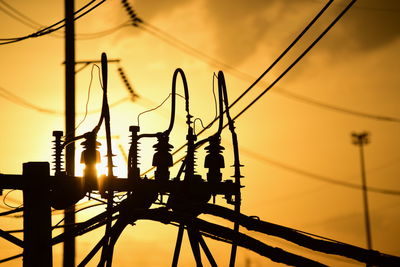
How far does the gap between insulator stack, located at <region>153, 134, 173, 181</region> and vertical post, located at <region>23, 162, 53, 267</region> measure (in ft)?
4.17

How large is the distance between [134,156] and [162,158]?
0.34m

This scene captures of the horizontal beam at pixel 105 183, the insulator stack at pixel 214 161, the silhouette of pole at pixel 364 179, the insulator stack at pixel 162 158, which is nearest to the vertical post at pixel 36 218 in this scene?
the horizontal beam at pixel 105 183

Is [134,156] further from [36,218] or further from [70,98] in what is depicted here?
[70,98]

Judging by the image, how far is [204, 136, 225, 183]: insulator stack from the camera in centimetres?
601

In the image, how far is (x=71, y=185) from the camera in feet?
18.1

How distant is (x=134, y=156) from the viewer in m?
5.73

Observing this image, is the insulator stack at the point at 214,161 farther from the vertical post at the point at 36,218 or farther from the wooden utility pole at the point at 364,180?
the wooden utility pole at the point at 364,180

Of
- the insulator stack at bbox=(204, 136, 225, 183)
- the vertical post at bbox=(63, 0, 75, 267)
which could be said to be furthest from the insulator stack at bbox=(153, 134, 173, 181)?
the vertical post at bbox=(63, 0, 75, 267)

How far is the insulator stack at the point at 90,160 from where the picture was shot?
550cm

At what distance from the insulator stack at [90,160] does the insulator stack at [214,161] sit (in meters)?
1.35

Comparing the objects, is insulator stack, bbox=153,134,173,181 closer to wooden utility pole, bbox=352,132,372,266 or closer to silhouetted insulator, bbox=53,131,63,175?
silhouetted insulator, bbox=53,131,63,175

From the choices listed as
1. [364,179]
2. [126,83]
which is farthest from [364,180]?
[126,83]

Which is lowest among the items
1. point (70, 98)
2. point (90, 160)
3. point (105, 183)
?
point (105, 183)

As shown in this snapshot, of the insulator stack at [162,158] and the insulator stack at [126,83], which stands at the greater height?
the insulator stack at [126,83]
